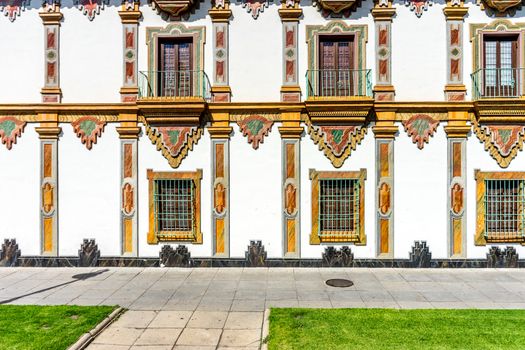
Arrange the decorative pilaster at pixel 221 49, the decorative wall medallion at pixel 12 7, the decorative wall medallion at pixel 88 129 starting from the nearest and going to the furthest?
the decorative pilaster at pixel 221 49, the decorative wall medallion at pixel 88 129, the decorative wall medallion at pixel 12 7

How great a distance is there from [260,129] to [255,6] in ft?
12.8

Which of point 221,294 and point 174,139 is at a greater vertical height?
point 174,139

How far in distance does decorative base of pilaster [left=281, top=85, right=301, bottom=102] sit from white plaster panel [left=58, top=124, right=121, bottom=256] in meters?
5.47

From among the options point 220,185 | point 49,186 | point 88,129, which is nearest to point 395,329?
point 220,185

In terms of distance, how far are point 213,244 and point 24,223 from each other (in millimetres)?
6120

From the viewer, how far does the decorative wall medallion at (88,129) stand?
34.8ft

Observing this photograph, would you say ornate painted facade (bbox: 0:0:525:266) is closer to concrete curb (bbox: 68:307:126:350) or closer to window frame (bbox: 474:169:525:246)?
window frame (bbox: 474:169:525:246)

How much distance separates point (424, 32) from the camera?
10438 mm

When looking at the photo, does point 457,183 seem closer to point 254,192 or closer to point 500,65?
point 500,65

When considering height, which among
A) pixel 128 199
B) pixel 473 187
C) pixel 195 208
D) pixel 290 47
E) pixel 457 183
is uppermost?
pixel 290 47

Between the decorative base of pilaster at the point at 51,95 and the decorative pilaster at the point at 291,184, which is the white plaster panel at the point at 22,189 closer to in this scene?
the decorative base of pilaster at the point at 51,95

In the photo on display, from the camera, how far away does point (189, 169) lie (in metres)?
10.6

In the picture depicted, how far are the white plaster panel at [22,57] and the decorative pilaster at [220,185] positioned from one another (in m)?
5.89

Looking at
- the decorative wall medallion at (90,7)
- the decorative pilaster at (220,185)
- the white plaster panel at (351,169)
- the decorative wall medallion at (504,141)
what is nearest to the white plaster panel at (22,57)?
the decorative wall medallion at (90,7)
